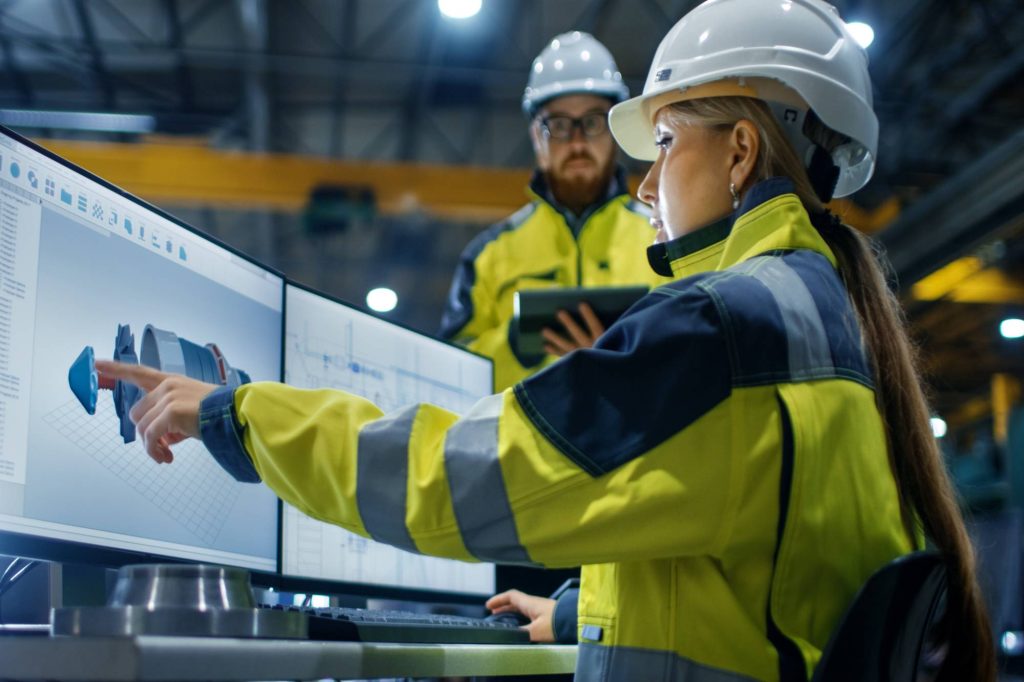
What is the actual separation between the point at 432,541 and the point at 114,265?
0.64m

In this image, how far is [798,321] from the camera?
1.35 metres

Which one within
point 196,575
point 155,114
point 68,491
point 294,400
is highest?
point 155,114

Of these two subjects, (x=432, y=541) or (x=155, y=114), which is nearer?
(x=432, y=541)

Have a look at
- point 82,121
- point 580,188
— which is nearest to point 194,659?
point 580,188

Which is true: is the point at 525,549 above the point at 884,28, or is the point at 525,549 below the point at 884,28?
below

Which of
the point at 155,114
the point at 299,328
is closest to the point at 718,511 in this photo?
the point at 299,328

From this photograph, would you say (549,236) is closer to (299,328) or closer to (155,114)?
(299,328)

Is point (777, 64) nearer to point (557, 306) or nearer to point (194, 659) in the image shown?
point (557, 306)

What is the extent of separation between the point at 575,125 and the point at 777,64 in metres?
2.22

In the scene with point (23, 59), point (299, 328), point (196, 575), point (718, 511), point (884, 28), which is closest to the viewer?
point (196, 575)

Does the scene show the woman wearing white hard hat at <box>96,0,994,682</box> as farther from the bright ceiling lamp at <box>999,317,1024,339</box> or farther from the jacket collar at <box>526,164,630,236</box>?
the bright ceiling lamp at <box>999,317,1024,339</box>

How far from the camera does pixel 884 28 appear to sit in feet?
29.4

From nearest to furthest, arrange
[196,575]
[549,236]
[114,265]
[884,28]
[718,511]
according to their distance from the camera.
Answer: [196,575], [718,511], [114,265], [549,236], [884,28]

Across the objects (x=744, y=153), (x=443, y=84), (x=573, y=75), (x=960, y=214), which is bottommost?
(x=744, y=153)
